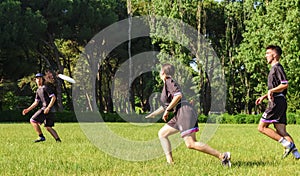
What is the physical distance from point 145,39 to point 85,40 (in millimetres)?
7355

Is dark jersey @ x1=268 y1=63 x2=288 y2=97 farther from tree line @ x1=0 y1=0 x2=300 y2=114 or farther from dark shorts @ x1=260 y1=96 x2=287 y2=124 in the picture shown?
tree line @ x1=0 y1=0 x2=300 y2=114

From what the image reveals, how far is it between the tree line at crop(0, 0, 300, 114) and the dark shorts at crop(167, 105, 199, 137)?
2930cm

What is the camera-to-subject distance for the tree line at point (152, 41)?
121 feet

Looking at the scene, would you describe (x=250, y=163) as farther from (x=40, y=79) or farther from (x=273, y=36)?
(x=273, y=36)

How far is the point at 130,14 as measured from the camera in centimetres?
4303

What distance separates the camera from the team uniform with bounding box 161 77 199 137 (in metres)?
7.29

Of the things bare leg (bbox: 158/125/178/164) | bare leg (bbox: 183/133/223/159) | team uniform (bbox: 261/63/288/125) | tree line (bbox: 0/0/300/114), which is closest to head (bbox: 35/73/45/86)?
bare leg (bbox: 158/125/178/164)

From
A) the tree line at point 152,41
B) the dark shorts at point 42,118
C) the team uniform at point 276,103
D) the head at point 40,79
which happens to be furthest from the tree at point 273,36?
the team uniform at point 276,103

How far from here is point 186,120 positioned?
729cm

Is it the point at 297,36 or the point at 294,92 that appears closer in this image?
the point at 297,36

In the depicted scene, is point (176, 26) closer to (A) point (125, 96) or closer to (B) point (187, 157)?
(A) point (125, 96)

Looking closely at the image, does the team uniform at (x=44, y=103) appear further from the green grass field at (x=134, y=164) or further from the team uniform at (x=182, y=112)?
the team uniform at (x=182, y=112)

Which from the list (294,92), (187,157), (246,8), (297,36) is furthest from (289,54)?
(187,157)

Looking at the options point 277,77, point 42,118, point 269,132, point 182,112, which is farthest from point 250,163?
point 42,118
